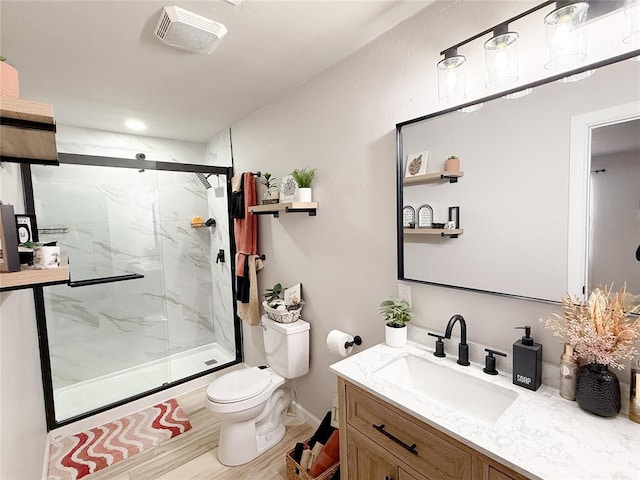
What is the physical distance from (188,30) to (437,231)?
150 centimetres

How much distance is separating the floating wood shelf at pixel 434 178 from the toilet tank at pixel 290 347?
1234mm

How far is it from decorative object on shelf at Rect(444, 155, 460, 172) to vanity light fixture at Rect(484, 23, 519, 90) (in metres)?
0.30

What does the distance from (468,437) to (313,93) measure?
1968mm

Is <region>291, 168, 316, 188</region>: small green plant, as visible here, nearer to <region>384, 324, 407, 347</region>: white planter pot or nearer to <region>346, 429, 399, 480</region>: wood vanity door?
<region>384, 324, 407, 347</region>: white planter pot

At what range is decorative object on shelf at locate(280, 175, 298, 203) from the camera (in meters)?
2.06

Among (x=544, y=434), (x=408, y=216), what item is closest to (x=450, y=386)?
(x=544, y=434)

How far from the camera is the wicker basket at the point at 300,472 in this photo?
157 centimetres

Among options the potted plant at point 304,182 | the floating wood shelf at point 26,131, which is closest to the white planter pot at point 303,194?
the potted plant at point 304,182

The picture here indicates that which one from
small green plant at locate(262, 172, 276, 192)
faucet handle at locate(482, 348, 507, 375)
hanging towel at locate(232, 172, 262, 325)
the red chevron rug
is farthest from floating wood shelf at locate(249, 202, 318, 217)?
the red chevron rug

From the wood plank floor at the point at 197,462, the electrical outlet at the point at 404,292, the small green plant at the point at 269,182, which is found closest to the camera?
the electrical outlet at the point at 404,292

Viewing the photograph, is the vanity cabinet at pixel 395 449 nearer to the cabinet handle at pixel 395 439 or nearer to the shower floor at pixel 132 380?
the cabinet handle at pixel 395 439

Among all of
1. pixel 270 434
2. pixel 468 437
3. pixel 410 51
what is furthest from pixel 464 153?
pixel 270 434

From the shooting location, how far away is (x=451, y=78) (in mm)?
1271

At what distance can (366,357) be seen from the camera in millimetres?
1418
